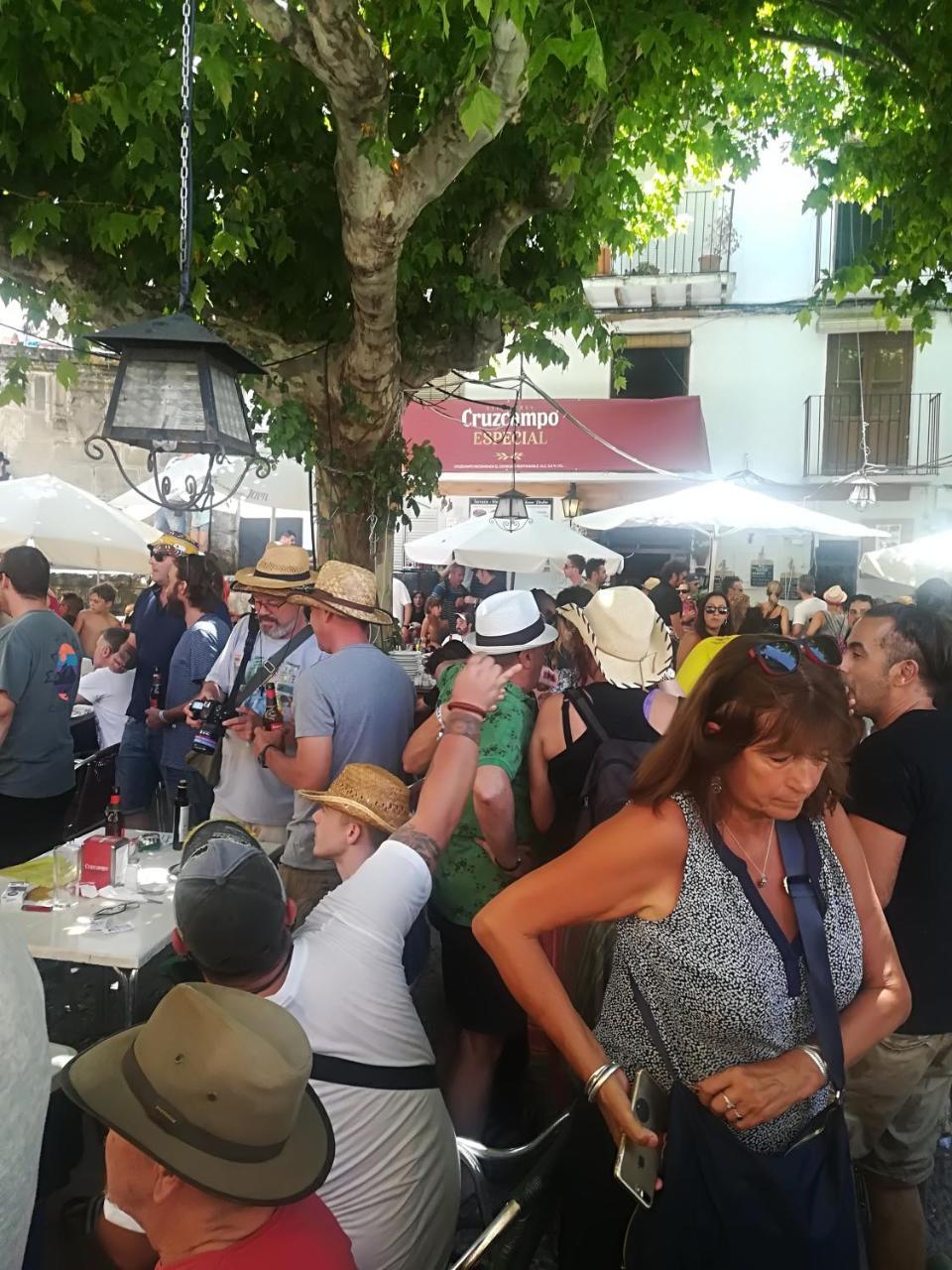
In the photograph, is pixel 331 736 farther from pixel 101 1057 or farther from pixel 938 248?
pixel 938 248

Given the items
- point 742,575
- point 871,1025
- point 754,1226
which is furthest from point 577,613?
point 742,575

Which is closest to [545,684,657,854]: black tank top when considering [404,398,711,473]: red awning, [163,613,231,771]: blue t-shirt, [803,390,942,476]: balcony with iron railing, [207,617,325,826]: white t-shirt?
[207,617,325,826]: white t-shirt

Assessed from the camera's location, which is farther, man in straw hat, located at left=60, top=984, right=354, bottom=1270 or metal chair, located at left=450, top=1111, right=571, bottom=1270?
metal chair, located at left=450, top=1111, right=571, bottom=1270

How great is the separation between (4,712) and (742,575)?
14735 mm

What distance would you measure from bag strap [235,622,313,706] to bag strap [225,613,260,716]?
5 cm

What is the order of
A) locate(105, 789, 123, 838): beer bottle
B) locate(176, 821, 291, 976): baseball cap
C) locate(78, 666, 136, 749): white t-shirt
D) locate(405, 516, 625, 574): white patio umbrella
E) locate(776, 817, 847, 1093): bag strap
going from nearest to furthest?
locate(776, 817, 847, 1093): bag strap, locate(176, 821, 291, 976): baseball cap, locate(105, 789, 123, 838): beer bottle, locate(78, 666, 136, 749): white t-shirt, locate(405, 516, 625, 574): white patio umbrella

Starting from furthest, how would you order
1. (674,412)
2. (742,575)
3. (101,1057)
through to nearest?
(742,575) < (674,412) < (101,1057)

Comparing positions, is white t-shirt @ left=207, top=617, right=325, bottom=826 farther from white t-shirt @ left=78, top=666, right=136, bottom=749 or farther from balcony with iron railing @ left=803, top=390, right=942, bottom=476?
balcony with iron railing @ left=803, top=390, right=942, bottom=476

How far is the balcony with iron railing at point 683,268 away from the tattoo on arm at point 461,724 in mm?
16266

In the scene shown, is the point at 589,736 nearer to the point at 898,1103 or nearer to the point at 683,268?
the point at 898,1103

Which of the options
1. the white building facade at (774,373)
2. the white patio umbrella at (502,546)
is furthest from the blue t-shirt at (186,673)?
the white building facade at (774,373)

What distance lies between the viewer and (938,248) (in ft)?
19.6

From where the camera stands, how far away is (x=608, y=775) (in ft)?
8.88

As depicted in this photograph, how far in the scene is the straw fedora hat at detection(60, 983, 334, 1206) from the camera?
50.0 inches
